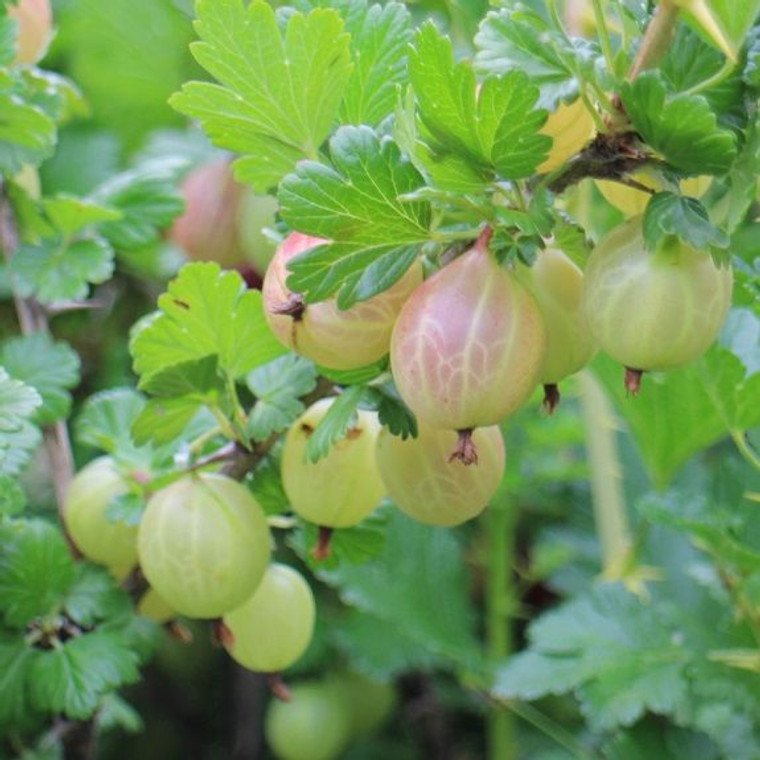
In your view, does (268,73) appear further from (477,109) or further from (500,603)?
(500,603)

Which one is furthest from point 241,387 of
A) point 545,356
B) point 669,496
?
point 545,356

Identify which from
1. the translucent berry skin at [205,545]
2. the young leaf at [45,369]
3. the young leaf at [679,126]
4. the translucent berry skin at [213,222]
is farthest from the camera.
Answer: the translucent berry skin at [213,222]

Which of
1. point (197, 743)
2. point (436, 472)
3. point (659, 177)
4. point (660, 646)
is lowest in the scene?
point (197, 743)

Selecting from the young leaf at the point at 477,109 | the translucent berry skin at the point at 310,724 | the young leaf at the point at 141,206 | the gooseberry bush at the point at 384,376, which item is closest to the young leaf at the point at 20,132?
the gooseberry bush at the point at 384,376

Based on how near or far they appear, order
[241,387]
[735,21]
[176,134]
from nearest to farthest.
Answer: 1. [735,21]
2. [241,387]
3. [176,134]

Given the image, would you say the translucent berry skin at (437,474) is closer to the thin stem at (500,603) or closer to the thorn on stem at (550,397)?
the thorn on stem at (550,397)

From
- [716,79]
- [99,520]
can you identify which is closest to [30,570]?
[99,520]

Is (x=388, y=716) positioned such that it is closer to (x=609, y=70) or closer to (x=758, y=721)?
(x=758, y=721)
